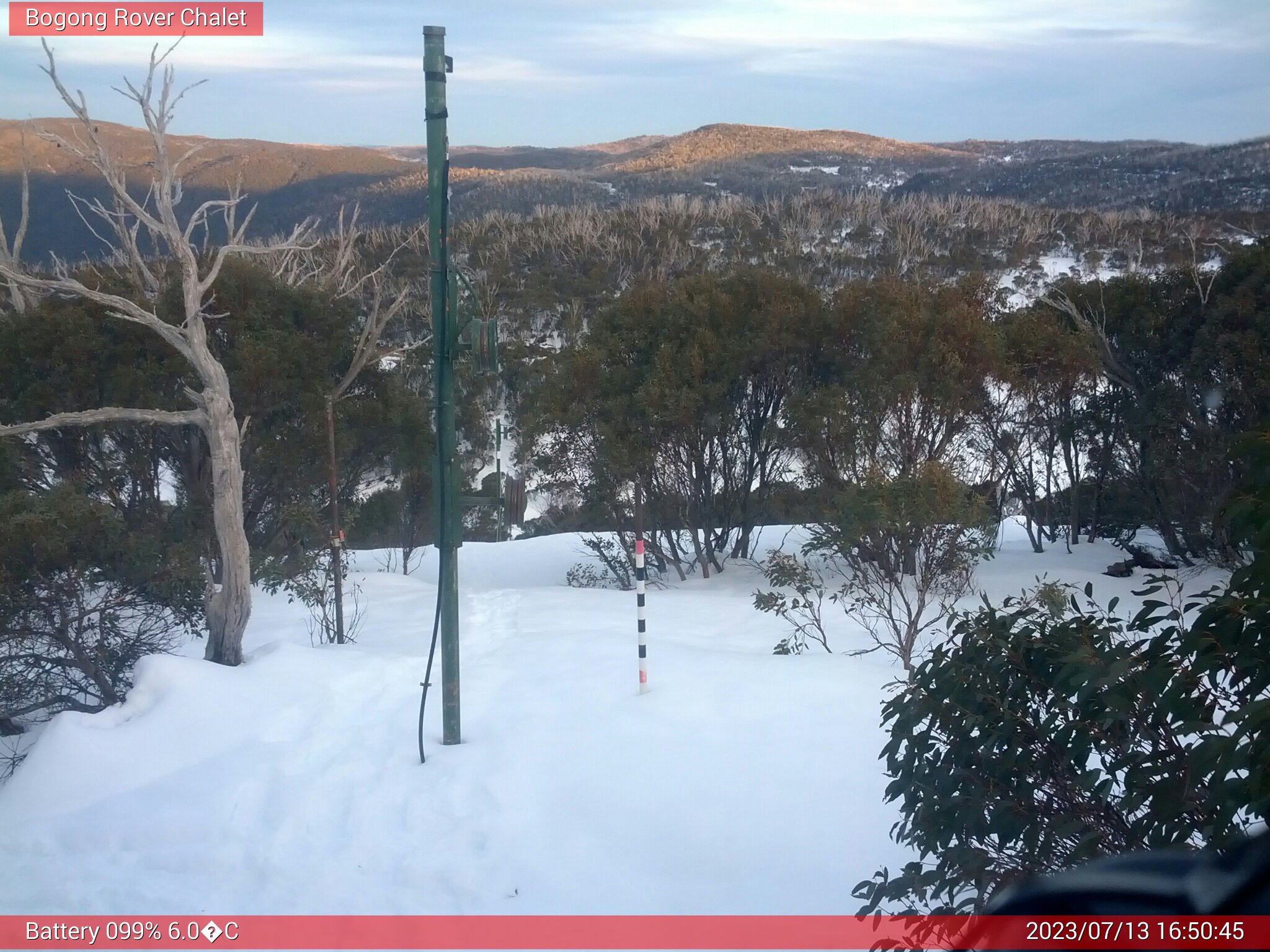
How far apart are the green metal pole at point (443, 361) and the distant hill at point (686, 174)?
7821 mm

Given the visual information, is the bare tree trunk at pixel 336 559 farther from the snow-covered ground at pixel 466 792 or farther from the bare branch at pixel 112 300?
the bare branch at pixel 112 300

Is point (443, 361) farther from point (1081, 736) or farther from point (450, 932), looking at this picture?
point (1081, 736)

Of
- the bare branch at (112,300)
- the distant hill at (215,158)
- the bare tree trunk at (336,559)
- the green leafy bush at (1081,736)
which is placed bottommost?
the bare tree trunk at (336,559)

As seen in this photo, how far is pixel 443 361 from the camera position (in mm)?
5957

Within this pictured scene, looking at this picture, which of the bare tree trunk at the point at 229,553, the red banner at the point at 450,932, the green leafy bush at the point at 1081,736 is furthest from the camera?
the bare tree trunk at the point at 229,553

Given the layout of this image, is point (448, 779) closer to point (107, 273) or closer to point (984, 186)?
point (107, 273)

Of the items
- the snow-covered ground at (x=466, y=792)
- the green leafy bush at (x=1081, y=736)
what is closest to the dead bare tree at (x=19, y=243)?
the snow-covered ground at (x=466, y=792)

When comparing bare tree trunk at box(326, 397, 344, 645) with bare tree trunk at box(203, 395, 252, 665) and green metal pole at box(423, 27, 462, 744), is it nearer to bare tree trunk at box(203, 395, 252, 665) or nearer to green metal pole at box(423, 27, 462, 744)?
bare tree trunk at box(203, 395, 252, 665)

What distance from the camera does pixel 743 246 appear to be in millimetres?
33625

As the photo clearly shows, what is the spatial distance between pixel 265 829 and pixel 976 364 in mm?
12660

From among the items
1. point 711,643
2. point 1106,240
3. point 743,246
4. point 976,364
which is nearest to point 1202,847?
point 711,643

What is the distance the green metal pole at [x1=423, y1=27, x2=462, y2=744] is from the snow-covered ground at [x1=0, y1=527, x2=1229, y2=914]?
0.56m

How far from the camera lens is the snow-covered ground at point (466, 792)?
14.4 ft

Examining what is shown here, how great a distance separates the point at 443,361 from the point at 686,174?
52.3 meters
